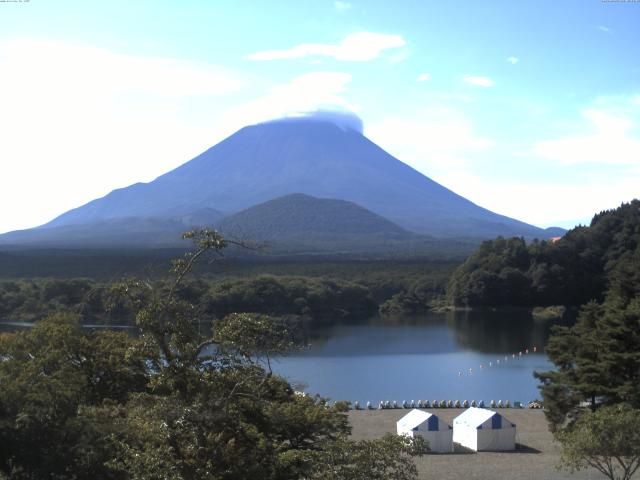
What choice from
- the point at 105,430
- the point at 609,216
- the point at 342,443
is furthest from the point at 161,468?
the point at 609,216

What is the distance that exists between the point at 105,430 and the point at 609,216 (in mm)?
48554

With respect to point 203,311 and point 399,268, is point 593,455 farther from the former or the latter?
point 399,268

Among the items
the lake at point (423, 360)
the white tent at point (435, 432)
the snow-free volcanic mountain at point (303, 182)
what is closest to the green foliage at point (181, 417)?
the white tent at point (435, 432)

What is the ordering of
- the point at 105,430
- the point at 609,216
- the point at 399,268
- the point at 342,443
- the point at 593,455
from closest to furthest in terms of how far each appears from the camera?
the point at 342,443
the point at 105,430
the point at 593,455
the point at 609,216
the point at 399,268

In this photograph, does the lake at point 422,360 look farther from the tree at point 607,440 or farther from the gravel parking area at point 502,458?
the tree at point 607,440

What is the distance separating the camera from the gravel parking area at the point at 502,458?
13.2 meters

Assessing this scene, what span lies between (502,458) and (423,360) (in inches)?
585

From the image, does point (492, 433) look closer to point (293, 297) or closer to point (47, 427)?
point (47, 427)

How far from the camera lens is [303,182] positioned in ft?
428

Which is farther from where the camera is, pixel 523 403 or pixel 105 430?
pixel 523 403

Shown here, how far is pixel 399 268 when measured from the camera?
6100cm

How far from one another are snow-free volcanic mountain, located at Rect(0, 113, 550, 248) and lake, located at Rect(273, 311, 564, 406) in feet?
269

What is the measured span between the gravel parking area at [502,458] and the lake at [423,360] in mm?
2507

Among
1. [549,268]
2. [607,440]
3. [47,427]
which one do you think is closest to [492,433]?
[607,440]
